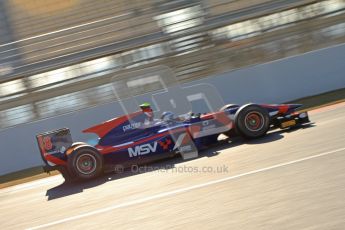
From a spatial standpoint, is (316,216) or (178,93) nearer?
(316,216)

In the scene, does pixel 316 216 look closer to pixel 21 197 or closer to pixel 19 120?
pixel 21 197

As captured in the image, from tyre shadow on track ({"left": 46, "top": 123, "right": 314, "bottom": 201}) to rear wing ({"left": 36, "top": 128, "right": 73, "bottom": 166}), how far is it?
46cm

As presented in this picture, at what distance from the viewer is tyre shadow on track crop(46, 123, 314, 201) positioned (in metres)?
7.69

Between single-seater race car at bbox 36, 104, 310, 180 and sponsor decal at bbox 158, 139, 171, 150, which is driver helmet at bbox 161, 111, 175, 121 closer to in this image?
single-seater race car at bbox 36, 104, 310, 180

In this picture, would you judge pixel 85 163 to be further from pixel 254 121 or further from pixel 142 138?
pixel 254 121

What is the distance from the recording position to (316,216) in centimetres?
420

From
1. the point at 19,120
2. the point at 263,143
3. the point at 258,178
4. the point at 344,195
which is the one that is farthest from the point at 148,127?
the point at 19,120

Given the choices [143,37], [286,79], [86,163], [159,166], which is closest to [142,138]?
[159,166]

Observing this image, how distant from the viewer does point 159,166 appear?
8188mm

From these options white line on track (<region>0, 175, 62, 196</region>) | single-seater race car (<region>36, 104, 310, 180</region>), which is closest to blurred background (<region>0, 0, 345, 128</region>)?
white line on track (<region>0, 175, 62, 196</region>)

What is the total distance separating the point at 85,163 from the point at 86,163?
0.05 feet

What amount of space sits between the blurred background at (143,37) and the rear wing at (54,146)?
642 centimetres

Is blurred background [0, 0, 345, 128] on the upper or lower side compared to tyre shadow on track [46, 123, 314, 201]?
upper

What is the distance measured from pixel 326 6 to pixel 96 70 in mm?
7831
